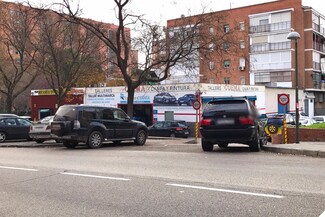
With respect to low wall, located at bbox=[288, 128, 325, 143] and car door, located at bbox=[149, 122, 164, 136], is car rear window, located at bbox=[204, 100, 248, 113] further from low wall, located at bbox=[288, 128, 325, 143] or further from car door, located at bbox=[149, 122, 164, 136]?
car door, located at bbox=[149, 122, 164, 136]

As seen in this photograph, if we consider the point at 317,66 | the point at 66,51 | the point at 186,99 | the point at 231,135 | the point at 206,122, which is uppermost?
the point at 317,66

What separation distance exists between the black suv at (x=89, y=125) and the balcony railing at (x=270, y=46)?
4336cm

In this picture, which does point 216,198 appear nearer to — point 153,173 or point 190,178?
point 190,178

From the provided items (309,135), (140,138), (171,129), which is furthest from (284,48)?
(140,138)

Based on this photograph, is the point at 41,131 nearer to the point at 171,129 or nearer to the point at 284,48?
the point at 171,129

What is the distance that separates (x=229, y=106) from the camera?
13.2 m

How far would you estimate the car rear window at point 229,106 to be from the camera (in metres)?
13.1

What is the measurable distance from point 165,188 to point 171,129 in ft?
76.0

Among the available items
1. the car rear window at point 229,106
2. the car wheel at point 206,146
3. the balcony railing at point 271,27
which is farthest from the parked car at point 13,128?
the balcony railing at point 271,27

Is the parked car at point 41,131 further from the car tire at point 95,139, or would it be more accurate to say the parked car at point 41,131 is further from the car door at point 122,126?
the car door at point 122,126

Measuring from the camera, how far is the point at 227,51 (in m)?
25.0

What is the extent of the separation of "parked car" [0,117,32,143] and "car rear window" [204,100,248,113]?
12.5 m

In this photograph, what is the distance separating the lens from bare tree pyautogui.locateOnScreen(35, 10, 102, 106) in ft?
96.7

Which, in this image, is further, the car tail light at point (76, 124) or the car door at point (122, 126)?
the car door at point (122, 126)
